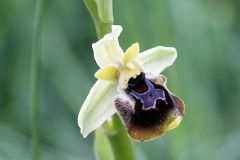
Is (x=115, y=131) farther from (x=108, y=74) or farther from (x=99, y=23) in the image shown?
(x=99, y=23)

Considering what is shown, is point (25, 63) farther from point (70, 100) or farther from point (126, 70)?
point (126, 70)

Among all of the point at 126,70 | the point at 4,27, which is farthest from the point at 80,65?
the point at 126,70

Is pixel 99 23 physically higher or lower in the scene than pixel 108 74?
higher

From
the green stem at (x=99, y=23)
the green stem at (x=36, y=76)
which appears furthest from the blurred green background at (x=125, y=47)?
the green stem at (x=99, y=23)

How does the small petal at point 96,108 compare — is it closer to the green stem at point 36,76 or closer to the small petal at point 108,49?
the small petal at point 108,49

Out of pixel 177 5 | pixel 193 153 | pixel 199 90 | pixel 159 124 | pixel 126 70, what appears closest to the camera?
pixel 159 124

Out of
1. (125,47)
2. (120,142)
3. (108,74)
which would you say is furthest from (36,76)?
(125,47)
